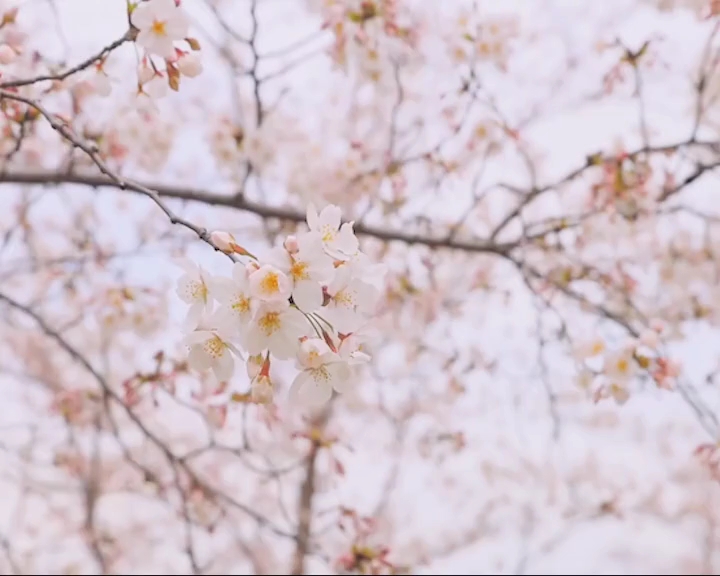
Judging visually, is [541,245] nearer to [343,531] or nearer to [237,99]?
[343,531]

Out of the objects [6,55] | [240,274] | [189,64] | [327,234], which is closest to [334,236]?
[327,234]

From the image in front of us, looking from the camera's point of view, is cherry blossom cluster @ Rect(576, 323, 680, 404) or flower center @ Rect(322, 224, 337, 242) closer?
flower center @ Rect(322, 224, 337, 242)

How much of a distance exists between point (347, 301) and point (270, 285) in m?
0.09

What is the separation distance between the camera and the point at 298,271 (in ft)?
2.10

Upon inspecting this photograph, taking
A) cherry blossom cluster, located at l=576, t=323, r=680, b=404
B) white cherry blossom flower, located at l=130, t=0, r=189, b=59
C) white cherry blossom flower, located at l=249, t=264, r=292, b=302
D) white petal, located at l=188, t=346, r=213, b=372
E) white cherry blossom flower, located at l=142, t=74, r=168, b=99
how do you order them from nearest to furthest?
white cherry blossom flower, located at l=249, t=264, r=292, b=302, white petal, located at l=188, t=346, r=213, b=372, white cherry blossom flower, located at l=130, t=0, r=189, b=59, white cherry blossom flower, located at l=142, t=74, r=168, b=99, cherry blossom cluster, located at l=576, t=323, r=680, b=404

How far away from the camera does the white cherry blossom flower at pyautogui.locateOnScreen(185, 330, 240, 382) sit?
0.71 metres

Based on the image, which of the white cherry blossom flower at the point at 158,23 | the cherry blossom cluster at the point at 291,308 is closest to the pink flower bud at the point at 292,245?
the cherry blossom cluster at the point at 291,308

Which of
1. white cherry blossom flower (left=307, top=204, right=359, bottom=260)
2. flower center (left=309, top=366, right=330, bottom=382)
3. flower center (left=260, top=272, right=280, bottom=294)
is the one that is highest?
white cherry blossom flower (left=307, top=204, right=359, bottom=260)

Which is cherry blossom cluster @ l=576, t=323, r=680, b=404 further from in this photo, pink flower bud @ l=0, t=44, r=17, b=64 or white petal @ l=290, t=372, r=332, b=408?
pink flower bud @ l=0, t=44, r=17, b=64

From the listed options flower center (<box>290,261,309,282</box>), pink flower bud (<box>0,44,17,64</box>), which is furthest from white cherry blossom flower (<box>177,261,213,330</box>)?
pink flower bud (<box>0,44,17,64</box>)

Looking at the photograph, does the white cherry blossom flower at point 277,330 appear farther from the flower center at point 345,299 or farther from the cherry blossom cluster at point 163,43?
the cherry blossom cluster at point 163,43

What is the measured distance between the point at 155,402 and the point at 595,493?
473 centimetres

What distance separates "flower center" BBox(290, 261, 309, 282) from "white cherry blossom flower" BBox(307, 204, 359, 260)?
1.5 inches

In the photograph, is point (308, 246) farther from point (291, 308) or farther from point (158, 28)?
point (158, 28)
